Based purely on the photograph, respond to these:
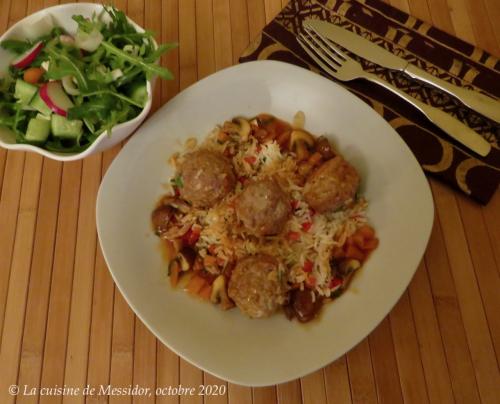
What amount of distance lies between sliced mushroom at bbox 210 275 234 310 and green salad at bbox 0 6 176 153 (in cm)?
79

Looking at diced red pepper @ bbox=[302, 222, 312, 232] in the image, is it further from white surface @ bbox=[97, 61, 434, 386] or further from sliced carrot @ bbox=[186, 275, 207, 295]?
A: sliced carrot @ bbox=[186, 275, 207, 295]

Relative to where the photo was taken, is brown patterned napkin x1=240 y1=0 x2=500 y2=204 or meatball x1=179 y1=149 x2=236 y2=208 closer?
meatball x1=179 y1=149 x2=236 y2=208

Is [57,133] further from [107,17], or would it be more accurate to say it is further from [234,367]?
[234,367]

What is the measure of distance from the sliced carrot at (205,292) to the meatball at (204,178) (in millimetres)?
361

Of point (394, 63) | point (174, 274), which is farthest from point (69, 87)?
point (394, 63)

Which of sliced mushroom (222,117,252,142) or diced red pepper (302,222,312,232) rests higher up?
sliced mushroom (222,117,252,142)

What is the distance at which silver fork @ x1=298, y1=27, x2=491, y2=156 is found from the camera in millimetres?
1971

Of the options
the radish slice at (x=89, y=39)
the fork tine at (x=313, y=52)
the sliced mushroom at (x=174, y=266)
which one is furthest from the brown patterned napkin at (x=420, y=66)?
the sliced mushroom at (x=174, y=266)

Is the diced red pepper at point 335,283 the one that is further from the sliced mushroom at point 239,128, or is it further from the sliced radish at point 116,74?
the sliced radish at point 116,74

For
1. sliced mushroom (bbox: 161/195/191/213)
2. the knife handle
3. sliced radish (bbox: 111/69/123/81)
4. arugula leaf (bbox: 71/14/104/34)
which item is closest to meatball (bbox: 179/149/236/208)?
sliced mushroom (bbox: 161/195/191/213)

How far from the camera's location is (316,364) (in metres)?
1.55

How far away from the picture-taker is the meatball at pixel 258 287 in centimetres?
160

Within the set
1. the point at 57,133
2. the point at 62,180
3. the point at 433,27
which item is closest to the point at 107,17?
the point at 57,133

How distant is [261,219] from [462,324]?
3.20 ft
